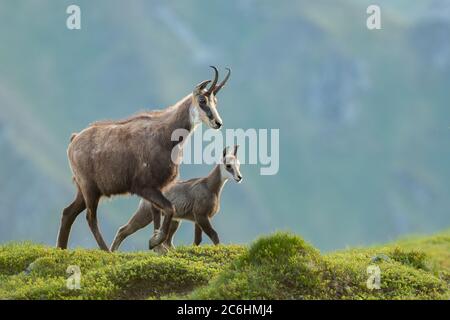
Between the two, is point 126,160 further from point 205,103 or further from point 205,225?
point 205,225

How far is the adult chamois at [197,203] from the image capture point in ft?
70.4

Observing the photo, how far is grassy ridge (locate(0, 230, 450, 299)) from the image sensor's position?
45.5ft

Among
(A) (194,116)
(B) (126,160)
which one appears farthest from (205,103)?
(B) (126,160)

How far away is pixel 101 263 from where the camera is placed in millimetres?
16109

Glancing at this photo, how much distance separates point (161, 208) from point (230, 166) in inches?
204

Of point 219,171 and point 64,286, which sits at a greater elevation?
point 219,171

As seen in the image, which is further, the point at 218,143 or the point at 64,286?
the point at 218,143

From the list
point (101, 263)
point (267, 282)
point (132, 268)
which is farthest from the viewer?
point (101, 263)

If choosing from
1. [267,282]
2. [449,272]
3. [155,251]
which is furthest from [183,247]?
[449,272]

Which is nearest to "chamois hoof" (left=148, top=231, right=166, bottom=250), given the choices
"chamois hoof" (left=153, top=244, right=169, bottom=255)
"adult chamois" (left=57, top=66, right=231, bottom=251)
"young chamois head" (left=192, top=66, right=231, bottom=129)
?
"adult chamois" (left=57, top=66, right=231, bottom=251)

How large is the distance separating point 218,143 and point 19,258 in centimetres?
1035

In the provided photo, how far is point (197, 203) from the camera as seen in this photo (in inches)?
874

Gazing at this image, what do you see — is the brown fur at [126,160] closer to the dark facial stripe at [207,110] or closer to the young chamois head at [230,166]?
the dark facial stripe at [207,110]
